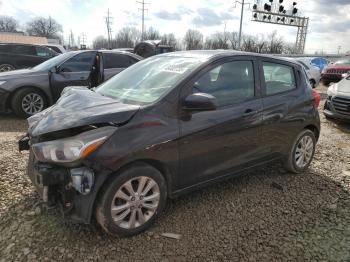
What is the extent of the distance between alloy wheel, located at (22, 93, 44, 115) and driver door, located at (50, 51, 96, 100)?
A: 13.5 inches

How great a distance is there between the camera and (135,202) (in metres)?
2.81

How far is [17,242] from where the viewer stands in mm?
2729

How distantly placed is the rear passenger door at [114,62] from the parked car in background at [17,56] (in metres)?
6.55

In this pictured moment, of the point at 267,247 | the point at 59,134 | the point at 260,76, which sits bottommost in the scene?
the point at 267,247

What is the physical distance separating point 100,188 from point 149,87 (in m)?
1.16

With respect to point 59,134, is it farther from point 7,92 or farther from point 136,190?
point 7,92

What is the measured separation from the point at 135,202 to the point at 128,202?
0.23ft

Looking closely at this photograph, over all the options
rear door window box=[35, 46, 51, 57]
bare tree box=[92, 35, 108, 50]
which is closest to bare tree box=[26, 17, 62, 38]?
bare tree box=[92, 35, 108, 50]

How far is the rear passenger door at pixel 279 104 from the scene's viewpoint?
12.4 feet

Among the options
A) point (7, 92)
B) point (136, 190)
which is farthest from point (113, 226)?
point (7, 92)

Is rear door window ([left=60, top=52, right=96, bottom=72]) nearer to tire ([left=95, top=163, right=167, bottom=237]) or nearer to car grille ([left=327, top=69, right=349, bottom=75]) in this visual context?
tire ([left=95, top=163, right=167, bottom=237])

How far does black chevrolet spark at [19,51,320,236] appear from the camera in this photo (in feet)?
8.43

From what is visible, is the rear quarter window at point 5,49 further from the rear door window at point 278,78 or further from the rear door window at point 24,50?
the rear door window at point 278,78

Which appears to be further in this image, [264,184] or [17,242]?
[264,184]
